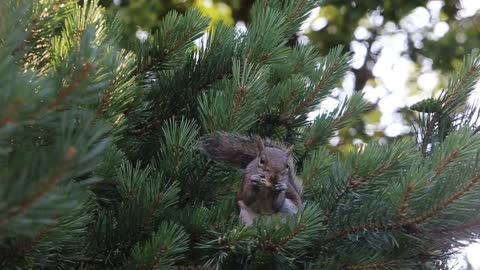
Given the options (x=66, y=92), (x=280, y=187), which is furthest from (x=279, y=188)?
(x=66, y=92)

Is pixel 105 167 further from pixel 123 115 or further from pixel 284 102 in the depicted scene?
pixel 284 102

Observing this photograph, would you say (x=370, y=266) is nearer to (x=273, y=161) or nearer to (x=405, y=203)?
(x=405, y=203)

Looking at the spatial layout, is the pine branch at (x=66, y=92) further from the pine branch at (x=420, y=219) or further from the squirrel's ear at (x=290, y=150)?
the squirrel's ear at (x=290, y=150)

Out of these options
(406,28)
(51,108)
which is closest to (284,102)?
(51,108)

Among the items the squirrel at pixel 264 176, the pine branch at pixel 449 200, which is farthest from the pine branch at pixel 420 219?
the squirrel at pixel 264 176

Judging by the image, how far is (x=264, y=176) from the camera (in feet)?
3.99

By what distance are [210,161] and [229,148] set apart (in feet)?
0.12

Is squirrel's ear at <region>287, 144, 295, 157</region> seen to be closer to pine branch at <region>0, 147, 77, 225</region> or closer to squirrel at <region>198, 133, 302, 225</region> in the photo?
squirrel at <region>198, 133, 302, 225</region>

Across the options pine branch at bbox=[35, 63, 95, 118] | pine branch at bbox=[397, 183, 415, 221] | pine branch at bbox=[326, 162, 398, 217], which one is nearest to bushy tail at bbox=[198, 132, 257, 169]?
pine branch at bbox=[326, 162, 398, 217]

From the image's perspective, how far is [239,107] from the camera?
1.02 meters

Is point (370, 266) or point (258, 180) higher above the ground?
point (258, 180)

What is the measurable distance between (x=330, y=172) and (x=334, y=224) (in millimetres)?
124

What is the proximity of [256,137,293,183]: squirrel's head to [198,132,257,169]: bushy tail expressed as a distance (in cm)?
1

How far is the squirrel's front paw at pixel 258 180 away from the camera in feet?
3.88
